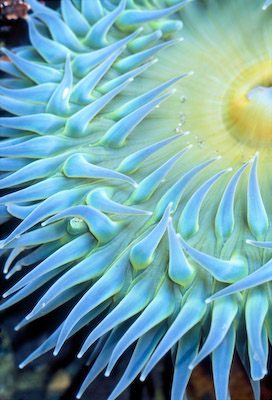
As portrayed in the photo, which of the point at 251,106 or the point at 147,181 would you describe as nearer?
the point at 147,181

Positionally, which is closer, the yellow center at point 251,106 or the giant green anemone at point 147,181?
the giant green anemone at point 147,181

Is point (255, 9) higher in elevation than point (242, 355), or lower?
higher

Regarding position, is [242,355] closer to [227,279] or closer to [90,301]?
[227,279]

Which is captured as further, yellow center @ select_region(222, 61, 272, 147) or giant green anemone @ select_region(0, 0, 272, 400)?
yellow center @ select_region(222, 61, 272, 147)

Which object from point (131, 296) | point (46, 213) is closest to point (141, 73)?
point (46, 213)
